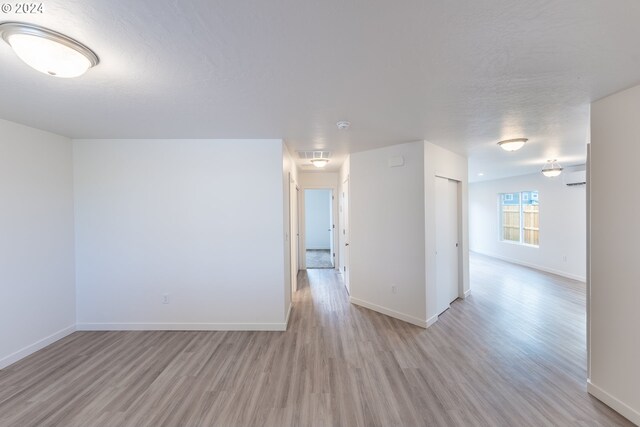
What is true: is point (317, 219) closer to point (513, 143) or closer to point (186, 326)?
point (186, 326)

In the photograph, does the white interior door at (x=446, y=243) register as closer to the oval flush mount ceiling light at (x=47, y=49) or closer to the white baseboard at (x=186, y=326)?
the white baseboard at (x=186, y=326)

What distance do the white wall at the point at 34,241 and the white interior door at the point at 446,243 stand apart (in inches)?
190

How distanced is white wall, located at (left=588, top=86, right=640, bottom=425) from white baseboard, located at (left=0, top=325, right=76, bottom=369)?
17.4ft

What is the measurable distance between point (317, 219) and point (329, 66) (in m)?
7.92

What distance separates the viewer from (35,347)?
270 centimetres

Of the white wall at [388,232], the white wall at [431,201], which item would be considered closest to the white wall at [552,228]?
the white wall at [431,201]

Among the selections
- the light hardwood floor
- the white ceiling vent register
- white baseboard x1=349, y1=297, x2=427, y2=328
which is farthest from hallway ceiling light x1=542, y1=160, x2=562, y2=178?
the white ceiling vent register

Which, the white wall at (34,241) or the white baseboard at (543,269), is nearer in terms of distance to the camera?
the white wall at (34,241)

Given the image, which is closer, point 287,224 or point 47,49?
point 47,49

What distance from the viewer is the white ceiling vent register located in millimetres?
3874

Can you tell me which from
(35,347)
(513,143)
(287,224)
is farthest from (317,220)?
(35,347)

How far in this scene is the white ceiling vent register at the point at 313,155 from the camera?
3.87 metres

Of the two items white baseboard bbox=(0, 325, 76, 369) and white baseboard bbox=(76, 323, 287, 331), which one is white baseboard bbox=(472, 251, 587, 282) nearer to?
white baseboard bbox=(76, 323, 287, 331)

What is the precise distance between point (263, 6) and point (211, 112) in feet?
4.67
